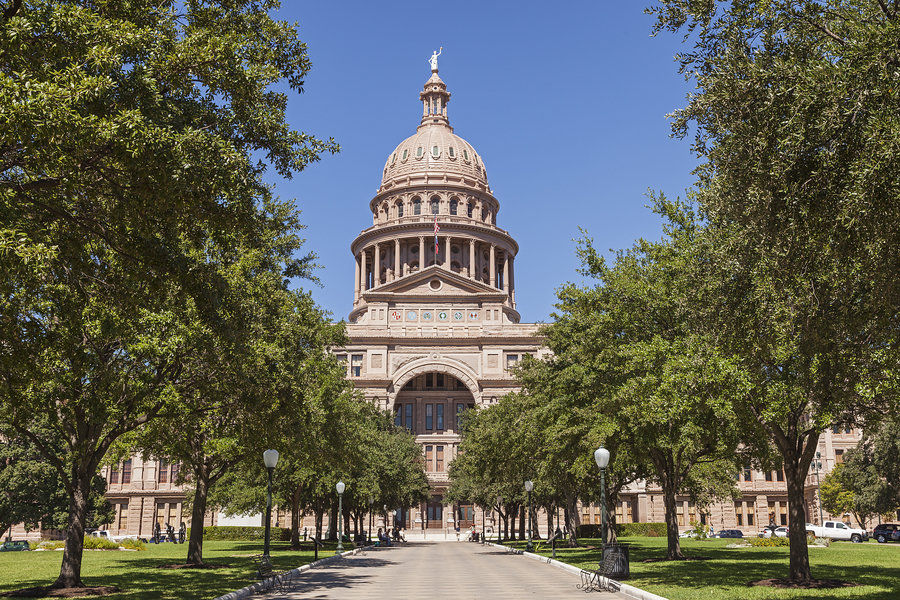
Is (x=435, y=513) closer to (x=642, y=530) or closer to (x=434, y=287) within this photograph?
(x=434, y=287)

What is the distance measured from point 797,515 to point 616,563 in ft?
16.8

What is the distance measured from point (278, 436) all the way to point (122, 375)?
506 centimetres

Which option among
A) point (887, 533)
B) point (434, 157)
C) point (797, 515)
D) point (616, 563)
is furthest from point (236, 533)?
point (434, 157)

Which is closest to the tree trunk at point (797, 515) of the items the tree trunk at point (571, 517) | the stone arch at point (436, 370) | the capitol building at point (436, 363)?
the tree trunk at point (571, 517)

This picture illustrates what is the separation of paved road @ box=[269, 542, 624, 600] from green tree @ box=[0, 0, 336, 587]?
838 centimetres

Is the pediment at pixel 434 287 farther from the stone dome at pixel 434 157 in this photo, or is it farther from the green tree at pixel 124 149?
the green tree at pixel 124 149

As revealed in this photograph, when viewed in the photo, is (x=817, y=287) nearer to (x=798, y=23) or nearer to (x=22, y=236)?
(x=798, y=23)

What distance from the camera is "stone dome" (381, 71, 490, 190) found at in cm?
12625

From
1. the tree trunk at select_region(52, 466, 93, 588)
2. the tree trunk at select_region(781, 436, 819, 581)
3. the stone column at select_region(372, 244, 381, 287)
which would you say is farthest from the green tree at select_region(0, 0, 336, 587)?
the stone column at select_region(372, 244, 381, 287)

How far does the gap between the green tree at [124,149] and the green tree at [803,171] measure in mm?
7706

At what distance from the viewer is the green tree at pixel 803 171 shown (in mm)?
10586

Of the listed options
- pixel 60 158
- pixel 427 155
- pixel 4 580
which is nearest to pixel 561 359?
pixel 4 580

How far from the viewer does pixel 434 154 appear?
129000mm

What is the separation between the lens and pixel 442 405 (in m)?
101
